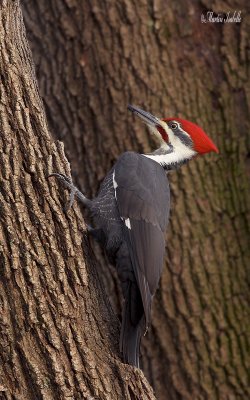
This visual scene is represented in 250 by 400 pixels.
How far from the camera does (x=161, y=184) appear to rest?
13.3 feet

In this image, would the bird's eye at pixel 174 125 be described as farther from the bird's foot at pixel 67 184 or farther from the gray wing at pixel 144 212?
the bird's foot at pixel 67 184

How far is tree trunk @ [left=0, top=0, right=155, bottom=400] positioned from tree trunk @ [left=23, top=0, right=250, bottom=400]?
1.42 meters

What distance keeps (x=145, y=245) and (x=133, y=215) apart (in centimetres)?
23

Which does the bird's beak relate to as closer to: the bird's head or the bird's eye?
the bird's head

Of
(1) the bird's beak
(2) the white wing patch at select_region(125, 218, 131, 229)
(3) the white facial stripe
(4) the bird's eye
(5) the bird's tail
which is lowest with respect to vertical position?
(5) the bird's tail

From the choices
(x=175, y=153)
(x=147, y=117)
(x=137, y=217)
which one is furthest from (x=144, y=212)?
(x=147, y=117)

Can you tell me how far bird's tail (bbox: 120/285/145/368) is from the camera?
325 centimetres

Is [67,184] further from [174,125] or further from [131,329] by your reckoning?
[174,125]

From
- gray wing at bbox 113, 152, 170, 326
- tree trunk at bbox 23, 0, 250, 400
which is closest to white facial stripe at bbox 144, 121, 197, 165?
gray wing at bbox 113, 152, 170, 326

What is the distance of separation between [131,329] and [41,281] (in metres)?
0.60

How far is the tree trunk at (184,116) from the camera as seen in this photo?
471 cm

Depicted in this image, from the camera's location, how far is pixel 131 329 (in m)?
3.40

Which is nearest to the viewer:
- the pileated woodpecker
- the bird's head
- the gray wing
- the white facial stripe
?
the pileated woodpecker

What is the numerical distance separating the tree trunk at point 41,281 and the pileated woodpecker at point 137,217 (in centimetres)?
11
